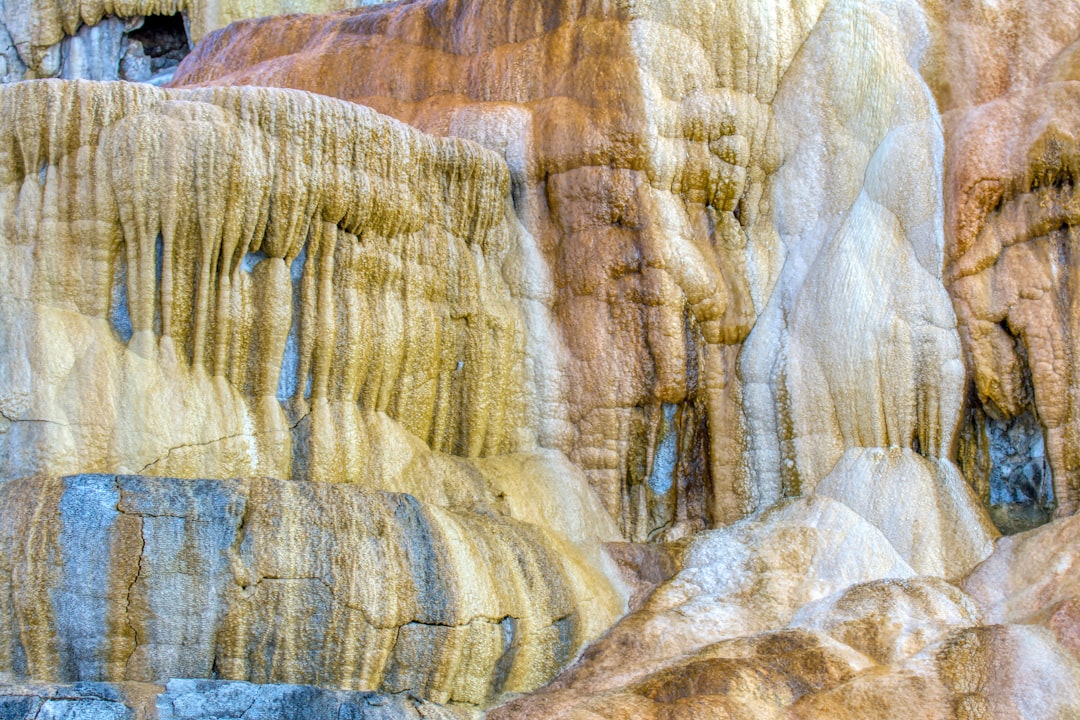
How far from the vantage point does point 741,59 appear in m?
10.9

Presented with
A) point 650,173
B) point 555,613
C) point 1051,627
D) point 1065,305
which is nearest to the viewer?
point 1051,627

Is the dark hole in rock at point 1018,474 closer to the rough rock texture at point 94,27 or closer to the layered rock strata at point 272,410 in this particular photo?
the layered rock strata at point 272,410

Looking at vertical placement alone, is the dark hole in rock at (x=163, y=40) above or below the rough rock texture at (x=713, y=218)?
above

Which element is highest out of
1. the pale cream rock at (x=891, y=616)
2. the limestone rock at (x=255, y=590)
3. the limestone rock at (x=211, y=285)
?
the limestone rock at (x=211, y=285)

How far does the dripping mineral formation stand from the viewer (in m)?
6.91

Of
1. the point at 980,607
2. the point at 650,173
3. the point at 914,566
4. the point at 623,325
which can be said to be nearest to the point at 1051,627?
the point at 980,607

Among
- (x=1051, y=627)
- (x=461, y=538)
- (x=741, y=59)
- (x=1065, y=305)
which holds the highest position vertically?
(x=741, y=59)

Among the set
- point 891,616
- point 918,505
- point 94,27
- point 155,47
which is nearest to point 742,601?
point 891,616

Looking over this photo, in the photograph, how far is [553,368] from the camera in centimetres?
1021

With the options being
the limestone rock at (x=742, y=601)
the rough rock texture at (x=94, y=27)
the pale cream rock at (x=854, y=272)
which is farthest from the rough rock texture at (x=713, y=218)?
the rough rock texture at (x=94, y=27)

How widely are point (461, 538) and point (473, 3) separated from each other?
201 inches

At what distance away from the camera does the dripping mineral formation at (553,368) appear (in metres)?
6.91

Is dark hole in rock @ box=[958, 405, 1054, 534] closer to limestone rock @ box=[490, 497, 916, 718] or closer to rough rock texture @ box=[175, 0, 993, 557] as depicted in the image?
rough rock texture @ box=[175, 0, 993, 557]

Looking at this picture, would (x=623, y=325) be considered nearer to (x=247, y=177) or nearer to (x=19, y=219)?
(x=247, y=177)
